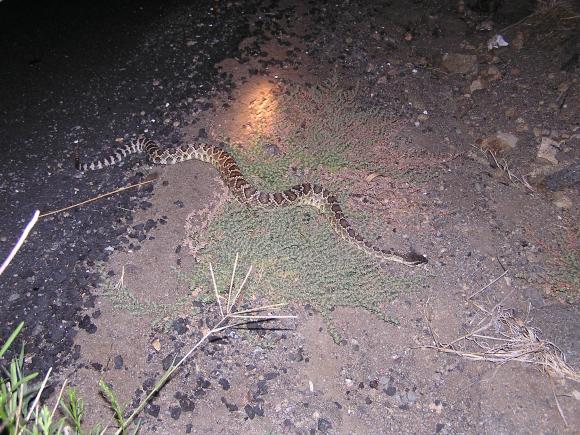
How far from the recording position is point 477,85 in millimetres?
8398

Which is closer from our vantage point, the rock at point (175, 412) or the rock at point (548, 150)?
the rock at point (175, 412)

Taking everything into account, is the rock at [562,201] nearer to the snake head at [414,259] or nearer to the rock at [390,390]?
the snake head at [414,259]

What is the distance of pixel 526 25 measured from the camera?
360 inches

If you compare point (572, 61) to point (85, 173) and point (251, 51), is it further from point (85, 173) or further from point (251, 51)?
point (85, 173)

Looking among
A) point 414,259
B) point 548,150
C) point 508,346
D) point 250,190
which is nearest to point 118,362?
point 250,190

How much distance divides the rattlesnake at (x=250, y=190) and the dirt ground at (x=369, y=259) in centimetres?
15

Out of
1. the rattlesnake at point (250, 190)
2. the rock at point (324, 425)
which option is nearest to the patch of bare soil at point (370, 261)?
the rock at point (324, 425)

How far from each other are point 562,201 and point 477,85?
264 centimetres

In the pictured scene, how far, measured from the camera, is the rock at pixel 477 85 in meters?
8.35

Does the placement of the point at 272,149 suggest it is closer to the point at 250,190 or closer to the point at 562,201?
the point at 250,190

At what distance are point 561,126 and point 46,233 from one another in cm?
726

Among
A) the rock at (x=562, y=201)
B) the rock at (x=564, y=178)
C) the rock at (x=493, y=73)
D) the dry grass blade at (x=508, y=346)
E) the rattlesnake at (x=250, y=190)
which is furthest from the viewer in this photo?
the rock at (x=493, y=73)

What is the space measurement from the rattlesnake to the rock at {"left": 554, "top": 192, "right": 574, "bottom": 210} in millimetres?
2118

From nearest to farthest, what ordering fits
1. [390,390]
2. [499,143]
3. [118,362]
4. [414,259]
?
[390,390], [118,362], [414,259], [499,143]
